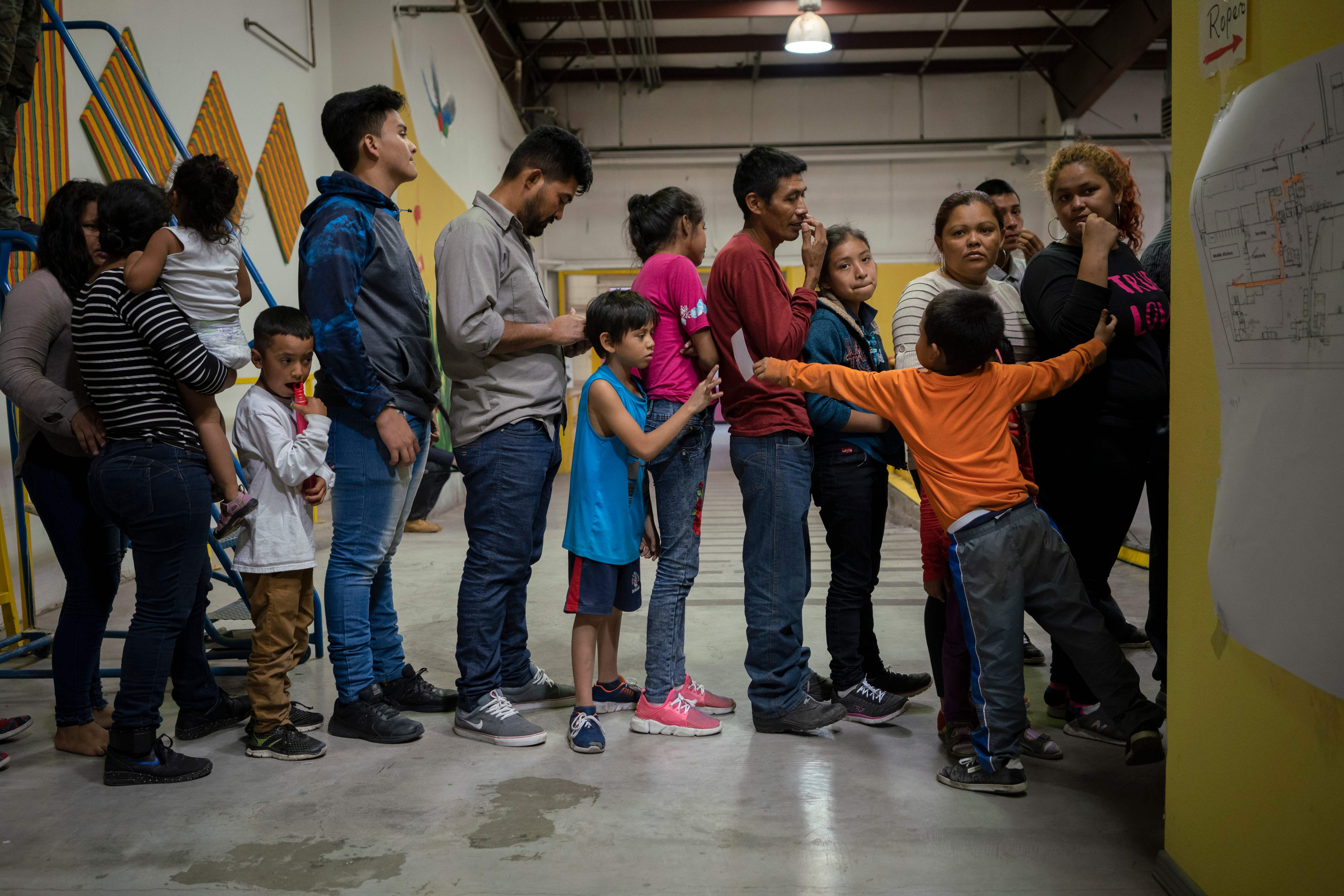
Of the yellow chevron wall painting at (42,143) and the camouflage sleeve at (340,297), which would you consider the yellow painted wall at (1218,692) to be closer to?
the camouflage sleeve at (340,297)

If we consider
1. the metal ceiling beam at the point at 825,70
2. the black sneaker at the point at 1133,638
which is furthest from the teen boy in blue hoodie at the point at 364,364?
the metal ceiling beam at the point at 825,70

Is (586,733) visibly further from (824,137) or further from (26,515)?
(824,137)

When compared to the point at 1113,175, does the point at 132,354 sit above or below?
below

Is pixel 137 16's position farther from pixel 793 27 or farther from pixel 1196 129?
pixel 793 27

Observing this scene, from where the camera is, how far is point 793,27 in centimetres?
753

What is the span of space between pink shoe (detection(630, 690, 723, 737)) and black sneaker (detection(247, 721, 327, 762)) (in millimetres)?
810

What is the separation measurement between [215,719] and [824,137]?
35.4ft

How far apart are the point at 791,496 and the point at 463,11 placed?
5.75 m

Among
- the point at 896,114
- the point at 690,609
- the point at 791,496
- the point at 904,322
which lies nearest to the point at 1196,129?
the point at 904,322

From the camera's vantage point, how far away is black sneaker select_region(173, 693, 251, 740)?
2.49 m

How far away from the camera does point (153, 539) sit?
7.02ft

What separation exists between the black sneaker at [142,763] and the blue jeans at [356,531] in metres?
0.41

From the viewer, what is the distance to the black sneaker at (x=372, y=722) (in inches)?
96.0

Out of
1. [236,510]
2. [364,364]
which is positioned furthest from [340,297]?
[236,510]
